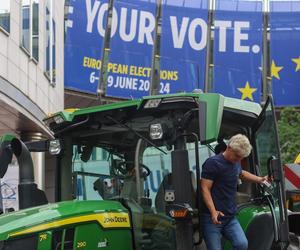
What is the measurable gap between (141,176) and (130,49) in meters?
23.4

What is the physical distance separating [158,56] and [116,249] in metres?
24.2

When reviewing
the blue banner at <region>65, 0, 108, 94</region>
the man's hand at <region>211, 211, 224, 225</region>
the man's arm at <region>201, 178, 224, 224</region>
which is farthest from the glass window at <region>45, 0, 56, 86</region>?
the man's hand at <region>211, 211, 224, 225</region>

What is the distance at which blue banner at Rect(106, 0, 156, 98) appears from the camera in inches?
1100

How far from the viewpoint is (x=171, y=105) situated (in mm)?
4996

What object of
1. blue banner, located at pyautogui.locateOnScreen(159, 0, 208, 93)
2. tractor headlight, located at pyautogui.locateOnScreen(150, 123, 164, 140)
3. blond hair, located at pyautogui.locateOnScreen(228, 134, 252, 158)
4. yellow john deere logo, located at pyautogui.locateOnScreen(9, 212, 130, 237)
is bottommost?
yellow john deere logo, located at pyautogui.locateOnScreen(9, 212, 130, 237)

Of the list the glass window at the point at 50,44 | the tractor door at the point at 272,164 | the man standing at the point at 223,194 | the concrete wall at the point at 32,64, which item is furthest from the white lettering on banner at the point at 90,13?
the man standing at the point at 223,194

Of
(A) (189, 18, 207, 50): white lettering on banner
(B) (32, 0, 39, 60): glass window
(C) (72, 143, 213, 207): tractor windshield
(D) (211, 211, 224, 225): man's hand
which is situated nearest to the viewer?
(D) (211, 211, 224, 225): man's hand

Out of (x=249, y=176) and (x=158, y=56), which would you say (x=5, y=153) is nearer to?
(x=249, y=176)

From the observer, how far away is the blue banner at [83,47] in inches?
1076

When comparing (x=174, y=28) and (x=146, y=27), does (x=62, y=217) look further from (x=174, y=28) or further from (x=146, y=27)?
(x=174, y=28)

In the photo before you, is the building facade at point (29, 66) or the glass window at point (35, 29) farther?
the glass window at point (35, 29)

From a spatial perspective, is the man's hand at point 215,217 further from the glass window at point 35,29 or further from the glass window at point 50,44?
the glass window at point 50,44

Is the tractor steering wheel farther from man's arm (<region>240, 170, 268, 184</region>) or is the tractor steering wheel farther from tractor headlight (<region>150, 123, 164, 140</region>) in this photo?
man's arm (<region>240, 170, 268, 184</region>)

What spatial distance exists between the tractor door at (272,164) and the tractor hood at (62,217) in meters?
1.27
